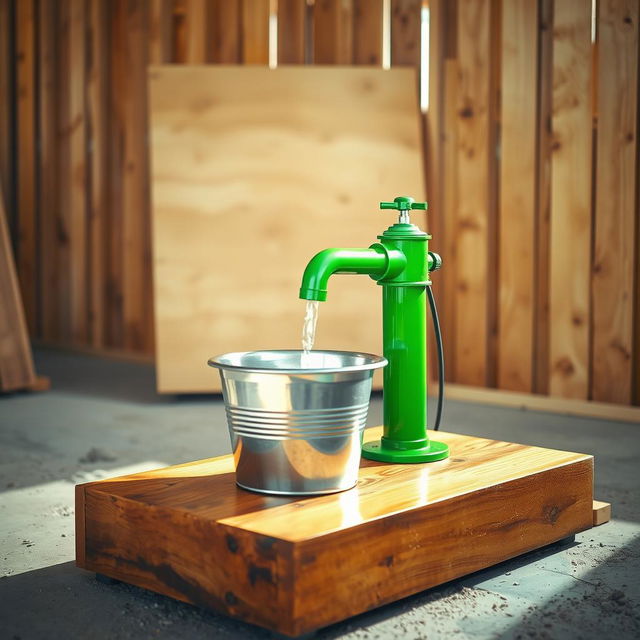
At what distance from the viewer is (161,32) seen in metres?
5.77

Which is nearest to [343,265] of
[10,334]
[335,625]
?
[335,625]

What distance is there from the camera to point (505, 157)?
4574 millimetres

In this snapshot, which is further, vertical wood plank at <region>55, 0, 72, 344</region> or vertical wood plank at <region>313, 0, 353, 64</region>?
vertical wood plank at <region>55, 0, 72, 344</region>

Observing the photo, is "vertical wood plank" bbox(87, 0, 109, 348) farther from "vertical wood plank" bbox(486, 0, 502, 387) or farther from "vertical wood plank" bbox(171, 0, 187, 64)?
"vertical wood plank" bbox(486, 0, 502, 387)

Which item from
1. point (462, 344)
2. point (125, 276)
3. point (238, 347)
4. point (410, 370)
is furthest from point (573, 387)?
point (125, 276)

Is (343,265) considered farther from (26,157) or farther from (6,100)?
(6,100)

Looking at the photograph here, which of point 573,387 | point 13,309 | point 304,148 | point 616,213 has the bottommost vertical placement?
point 573,387

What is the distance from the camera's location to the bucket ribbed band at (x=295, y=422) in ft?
6.13

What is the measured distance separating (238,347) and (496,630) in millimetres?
2956

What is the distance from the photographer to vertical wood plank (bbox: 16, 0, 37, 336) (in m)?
6.88

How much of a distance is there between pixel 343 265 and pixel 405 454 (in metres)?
0.50

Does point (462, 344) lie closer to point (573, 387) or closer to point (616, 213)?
point (573, 387)

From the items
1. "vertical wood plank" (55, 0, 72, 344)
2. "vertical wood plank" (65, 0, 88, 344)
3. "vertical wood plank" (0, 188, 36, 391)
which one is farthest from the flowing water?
"vertical wood plank" (55, 0, 72, 344)

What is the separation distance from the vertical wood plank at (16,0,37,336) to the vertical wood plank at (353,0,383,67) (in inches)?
113
